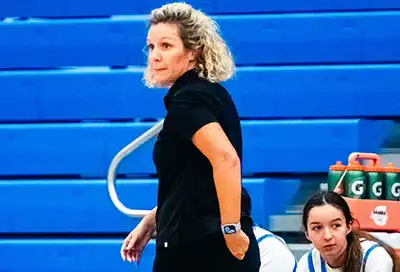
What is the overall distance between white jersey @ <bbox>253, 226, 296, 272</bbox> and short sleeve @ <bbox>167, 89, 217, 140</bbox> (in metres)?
1.12

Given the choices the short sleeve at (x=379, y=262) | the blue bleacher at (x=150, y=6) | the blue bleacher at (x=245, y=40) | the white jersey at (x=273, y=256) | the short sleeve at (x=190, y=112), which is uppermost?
the blue bleacher at (x=150, y=6)

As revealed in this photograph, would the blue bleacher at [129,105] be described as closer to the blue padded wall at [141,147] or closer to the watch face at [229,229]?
the blue padded wall at [141,147]

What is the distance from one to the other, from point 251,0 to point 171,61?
2.39m

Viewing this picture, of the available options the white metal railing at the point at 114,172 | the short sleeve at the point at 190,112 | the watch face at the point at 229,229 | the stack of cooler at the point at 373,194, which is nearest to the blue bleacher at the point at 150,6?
the white metal railing at the point at 114,172

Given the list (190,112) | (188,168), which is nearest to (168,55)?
(190,112)

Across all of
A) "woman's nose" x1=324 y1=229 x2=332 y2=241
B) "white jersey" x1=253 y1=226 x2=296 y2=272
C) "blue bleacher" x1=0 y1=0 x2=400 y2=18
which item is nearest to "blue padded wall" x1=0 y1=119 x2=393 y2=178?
"blue bleacher" x1=0 y1=0 x2=400 y2=18

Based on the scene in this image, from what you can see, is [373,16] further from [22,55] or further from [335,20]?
[22,55]

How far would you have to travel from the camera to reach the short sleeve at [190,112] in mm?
2148

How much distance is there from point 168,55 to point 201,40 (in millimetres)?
83

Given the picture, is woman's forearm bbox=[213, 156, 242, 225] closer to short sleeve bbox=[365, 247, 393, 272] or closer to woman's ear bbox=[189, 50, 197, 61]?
woman's ear bbox=[189, 50, 197, 61]

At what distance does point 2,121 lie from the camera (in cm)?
476

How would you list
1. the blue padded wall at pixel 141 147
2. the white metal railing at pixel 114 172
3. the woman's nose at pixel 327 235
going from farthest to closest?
the blue padded wall at pixel 141 147 < the white metal railing at pixel 114 172 < the woman's nose at pixel 327 235

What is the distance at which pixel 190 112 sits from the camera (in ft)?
7.09

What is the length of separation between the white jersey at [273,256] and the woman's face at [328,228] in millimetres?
266
